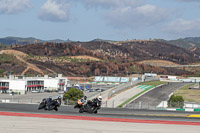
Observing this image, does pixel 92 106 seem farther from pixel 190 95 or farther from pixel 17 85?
pixel 17 85

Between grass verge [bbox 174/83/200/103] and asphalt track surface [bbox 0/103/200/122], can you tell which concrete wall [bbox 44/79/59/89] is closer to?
grass verge [bbox 174/83/200/103]

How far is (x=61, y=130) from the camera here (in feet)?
78.6

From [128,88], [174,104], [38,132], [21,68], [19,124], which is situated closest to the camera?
[38,132]

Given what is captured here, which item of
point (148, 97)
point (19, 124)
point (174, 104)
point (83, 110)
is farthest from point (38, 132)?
point (148, 97)

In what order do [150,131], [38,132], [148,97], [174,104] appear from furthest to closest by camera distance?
[148,97] → [174,104] → [150,131] → [38,132]

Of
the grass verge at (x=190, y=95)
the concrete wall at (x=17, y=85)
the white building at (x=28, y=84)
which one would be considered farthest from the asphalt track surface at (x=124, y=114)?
the white building at (x=28, y=84)

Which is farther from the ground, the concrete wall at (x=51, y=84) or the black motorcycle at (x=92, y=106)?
the concrete wall at (x=51, y=84)

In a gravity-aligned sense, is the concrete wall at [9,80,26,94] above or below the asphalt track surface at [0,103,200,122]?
above

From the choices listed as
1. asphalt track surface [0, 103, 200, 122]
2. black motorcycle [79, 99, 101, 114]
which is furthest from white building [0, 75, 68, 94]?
black motorcycle [79, 99, 101, 114]

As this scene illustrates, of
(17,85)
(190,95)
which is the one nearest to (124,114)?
(190,95)

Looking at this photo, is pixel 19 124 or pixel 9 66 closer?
pixel 19 124

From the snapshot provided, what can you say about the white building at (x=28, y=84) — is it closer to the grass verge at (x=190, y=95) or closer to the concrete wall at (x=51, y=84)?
the concrete wall at (x=51, y=84)

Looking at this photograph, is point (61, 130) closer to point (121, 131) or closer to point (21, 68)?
point (121, 131)

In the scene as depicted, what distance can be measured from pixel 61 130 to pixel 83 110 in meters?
13.7
